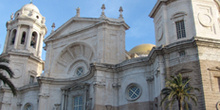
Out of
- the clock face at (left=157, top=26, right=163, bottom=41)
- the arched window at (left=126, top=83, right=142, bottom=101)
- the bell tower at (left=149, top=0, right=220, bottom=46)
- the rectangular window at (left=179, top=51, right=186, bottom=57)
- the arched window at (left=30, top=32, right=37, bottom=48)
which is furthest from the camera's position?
the arched window at (left=30, top=32, right=37, bottom=48)

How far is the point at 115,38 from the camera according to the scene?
32500 mm

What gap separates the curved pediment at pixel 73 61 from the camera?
3482 centimetres

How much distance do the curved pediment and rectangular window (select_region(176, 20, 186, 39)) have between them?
11807mm

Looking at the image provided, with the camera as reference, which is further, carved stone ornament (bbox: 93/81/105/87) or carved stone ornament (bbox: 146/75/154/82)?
carved stone ornament (bbox: 93/81/105/87)

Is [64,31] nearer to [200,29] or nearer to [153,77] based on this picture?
[153,77]

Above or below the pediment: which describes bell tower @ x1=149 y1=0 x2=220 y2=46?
below

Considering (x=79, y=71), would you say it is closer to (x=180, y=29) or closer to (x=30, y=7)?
(x=180, y=29)

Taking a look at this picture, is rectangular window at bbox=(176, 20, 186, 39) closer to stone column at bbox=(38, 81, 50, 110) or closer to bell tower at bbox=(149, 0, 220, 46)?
bell tower at bbox=(149, 0, 220, 46)

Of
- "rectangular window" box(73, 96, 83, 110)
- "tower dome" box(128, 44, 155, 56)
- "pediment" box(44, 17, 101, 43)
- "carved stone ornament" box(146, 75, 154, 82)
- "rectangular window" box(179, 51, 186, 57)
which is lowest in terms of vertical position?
"rectangular window" box(73, 96, 83, 110)

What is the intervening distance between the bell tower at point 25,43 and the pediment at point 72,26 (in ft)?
17.3

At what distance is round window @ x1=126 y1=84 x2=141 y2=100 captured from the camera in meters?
28.3

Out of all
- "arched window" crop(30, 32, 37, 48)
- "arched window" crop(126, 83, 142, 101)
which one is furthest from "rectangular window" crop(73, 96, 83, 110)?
"arched window" crop(30, 32, 37, 48)

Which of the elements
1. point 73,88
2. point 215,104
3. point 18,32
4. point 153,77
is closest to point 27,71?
point 18,32

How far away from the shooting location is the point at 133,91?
28.8 meters
